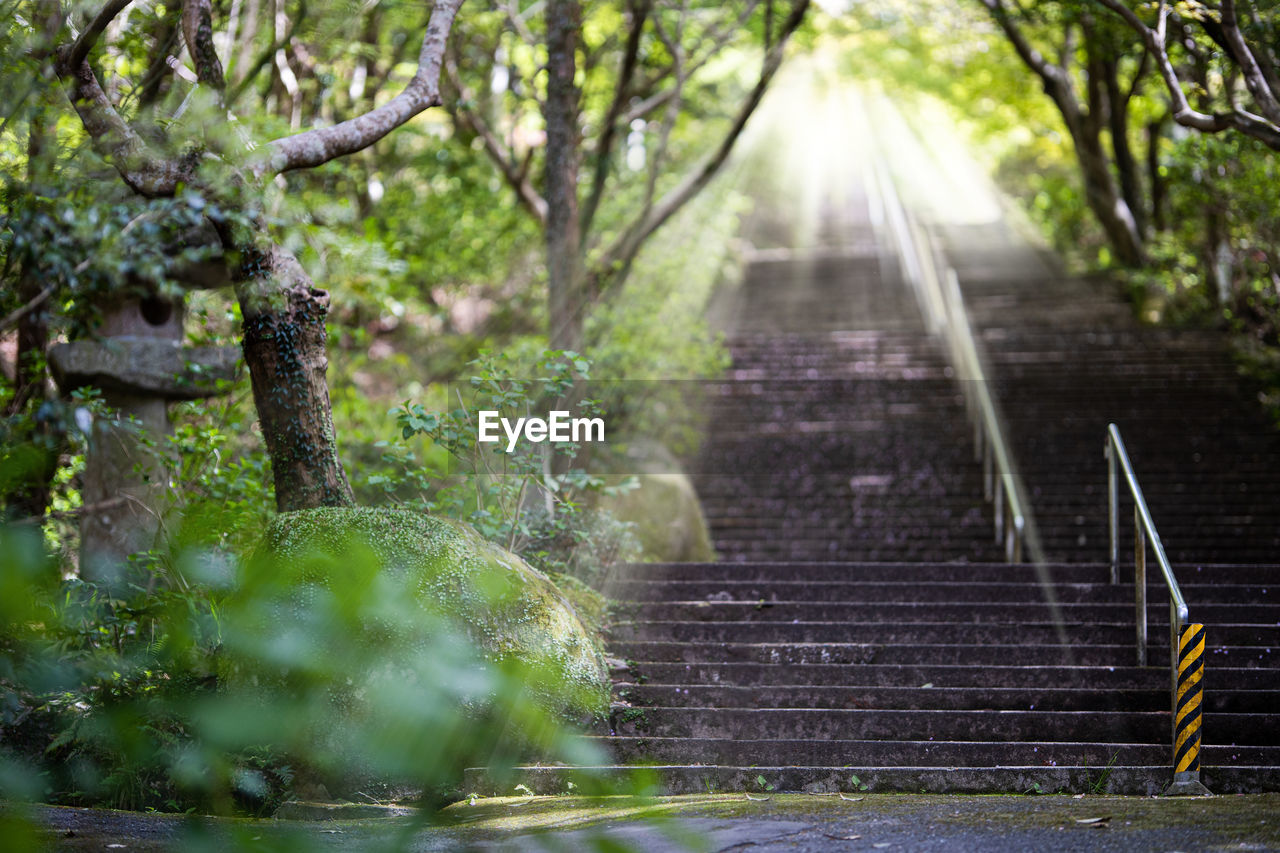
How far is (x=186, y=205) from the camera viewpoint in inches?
217

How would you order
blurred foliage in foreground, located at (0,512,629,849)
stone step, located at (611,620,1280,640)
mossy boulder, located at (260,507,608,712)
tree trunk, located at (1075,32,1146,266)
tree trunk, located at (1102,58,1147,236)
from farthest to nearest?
tree trunk, located at (1075,32,1146,266) → tree trunk, located at (1102,58,1147,236) → stone step, located at (611,620,1280,640) → mossy boulder, located at (260,507,608,712) → blurred foliage in foreground, located at (0,512,629,849)

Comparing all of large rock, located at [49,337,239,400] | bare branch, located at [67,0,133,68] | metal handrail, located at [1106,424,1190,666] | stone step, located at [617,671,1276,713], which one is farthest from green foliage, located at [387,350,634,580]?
metal handrail, located at [1106,424,1190,666]

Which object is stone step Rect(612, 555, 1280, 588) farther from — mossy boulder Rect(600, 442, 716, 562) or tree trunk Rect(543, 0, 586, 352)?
tree trunk Rect(543, 0, 586, 352)

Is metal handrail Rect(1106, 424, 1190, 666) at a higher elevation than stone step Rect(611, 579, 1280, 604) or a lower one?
higher

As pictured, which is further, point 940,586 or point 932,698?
point 940,586

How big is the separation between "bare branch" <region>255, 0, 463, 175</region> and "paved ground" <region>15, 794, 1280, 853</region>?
3.26m

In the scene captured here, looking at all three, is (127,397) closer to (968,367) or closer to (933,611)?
(933,611)

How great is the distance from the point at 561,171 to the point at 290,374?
407cm

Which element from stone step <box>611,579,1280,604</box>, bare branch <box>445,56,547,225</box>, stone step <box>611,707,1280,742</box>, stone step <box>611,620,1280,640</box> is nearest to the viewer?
stone step <box>611,707,1280,742</box>

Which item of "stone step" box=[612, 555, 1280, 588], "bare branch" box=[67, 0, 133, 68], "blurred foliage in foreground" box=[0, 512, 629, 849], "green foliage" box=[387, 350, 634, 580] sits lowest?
"stone step" box=[612, 555, 1280, 588]

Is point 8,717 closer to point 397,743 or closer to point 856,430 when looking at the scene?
point 397,743

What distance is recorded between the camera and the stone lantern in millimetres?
7234

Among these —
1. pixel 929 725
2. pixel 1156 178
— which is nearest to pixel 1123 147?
pixel 1156 178

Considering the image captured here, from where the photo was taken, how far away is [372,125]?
628 centimetres
